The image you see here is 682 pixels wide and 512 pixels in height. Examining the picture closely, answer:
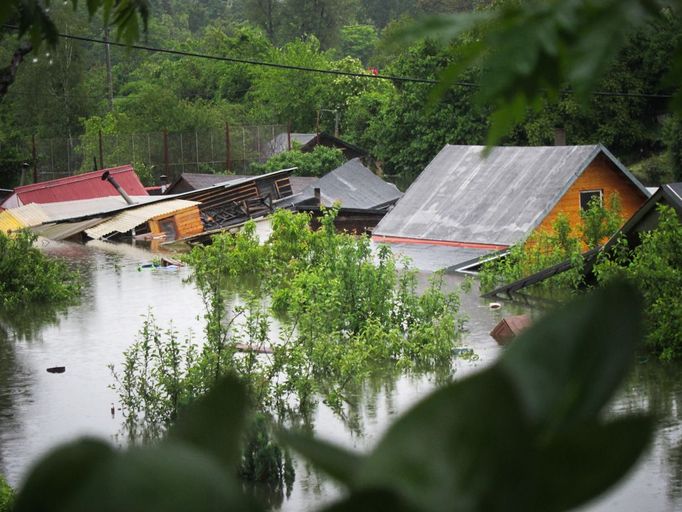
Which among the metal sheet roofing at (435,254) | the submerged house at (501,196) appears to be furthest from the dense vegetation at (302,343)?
the submerged house at (501,196)

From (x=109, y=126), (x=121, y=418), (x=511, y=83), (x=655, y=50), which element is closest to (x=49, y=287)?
(x=121, y=418)

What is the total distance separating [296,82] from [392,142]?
409 inches

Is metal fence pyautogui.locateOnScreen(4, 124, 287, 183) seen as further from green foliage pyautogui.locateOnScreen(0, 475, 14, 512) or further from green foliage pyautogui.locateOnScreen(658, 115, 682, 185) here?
green foliage pyautogui.locateOnScreen(0, 475, 14, 512)

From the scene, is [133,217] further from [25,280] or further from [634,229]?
[634,229]

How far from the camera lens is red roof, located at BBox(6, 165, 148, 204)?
32.9m

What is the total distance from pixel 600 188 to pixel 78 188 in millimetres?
17987

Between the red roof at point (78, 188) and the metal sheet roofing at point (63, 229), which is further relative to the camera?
the red roof at point (78, 188)

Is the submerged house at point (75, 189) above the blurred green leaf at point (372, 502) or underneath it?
underneath

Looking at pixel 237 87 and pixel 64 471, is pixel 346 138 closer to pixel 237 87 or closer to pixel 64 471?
pixel 237 87

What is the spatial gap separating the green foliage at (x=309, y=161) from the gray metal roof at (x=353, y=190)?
7.93 metres

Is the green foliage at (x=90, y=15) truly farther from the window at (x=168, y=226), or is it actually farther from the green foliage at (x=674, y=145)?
the green foliage at (x=674, y=145)

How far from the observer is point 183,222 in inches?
1141

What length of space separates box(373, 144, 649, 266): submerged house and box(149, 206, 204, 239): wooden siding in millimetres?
7640

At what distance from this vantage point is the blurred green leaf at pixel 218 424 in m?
0.50
